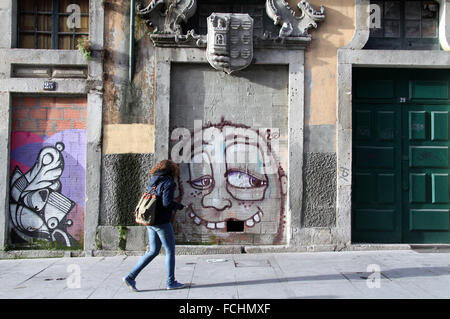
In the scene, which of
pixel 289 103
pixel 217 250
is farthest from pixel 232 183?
pixel 289 103

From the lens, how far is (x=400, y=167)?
787 centimetres

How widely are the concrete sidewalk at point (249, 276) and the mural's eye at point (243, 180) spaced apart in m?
1.18

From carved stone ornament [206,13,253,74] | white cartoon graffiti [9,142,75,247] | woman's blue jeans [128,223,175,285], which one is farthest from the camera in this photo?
white cartoon graffiti [9,142,75,247]

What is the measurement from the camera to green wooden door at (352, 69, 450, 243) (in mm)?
7852

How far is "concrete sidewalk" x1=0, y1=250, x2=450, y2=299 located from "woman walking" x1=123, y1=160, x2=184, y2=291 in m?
0.23

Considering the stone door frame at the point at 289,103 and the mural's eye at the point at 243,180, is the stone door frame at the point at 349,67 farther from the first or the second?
A: the mural's eye at the point at 243,180

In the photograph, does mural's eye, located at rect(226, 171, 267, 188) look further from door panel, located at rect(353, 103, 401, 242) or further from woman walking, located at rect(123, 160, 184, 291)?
woman walking, located at rect(123, 160, 184, 291)

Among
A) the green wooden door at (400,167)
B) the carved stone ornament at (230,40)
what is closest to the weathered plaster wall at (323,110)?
the green wooden door at (400,167)

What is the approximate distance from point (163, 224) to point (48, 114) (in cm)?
369

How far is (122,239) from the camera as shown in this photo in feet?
24.7

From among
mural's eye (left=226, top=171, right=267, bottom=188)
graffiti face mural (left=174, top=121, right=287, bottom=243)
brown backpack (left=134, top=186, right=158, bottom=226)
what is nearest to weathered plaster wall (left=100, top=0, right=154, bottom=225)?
graffiti face mural (left=174, top=121, right=287, bottom=243)

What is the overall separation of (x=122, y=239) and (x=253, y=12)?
4.51 metres

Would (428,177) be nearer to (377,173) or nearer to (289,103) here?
(377,173)
